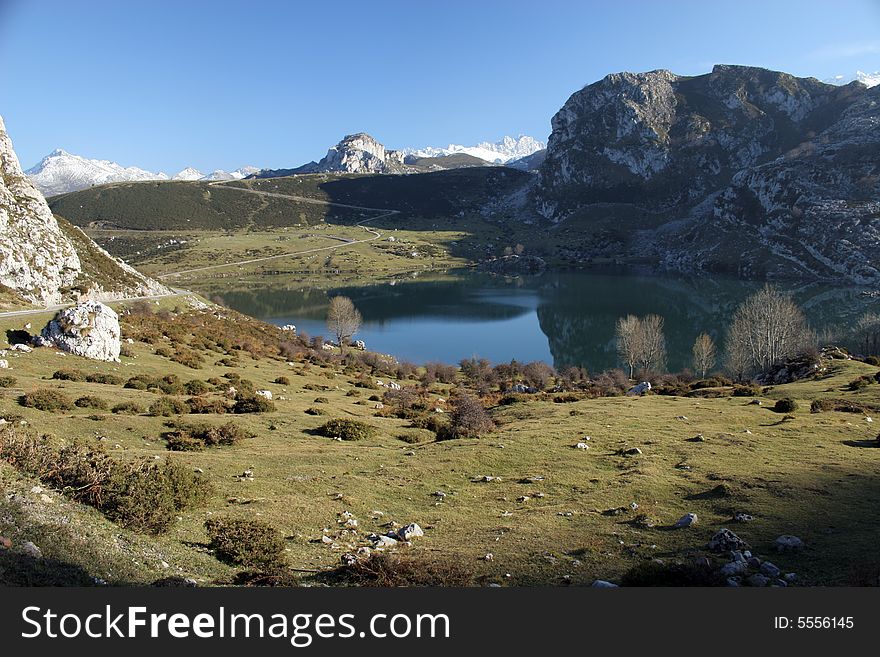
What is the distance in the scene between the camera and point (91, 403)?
85.6 feet

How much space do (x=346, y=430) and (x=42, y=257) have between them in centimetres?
6209

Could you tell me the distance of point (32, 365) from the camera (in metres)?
33.9

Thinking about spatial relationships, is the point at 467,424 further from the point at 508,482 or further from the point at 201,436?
the point at 201,436

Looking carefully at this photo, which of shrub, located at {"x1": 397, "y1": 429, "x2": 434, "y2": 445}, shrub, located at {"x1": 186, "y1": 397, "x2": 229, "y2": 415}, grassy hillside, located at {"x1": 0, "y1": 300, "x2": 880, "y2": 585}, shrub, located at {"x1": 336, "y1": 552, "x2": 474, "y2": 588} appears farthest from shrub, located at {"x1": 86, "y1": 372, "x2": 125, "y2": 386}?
shrub, located at {"x1": 336, "y1": 552, "x2": 474, "y2": 588}

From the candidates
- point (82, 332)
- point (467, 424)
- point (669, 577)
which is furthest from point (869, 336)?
point (82, 332)

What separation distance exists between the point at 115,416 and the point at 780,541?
2710cm

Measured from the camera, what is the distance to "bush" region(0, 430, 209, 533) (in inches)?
511

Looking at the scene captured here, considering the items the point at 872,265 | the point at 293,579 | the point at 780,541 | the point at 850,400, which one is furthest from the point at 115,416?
the point at 872,265

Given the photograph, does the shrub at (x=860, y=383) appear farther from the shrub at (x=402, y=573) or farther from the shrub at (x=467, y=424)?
the shrub at (x=402, y=573)

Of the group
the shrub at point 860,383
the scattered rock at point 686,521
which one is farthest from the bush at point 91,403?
the shrub at point 860,383

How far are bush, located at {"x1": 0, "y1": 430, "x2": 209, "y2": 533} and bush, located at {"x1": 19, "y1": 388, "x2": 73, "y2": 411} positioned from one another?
1010 centimetres

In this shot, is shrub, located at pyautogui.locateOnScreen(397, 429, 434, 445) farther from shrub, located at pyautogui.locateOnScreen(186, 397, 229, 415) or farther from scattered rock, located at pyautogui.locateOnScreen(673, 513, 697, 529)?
scattered rock, located at pyautogui.locateOnScreen(673, 513, 697, 529)

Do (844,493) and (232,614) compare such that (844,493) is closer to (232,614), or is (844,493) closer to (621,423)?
(621,423)

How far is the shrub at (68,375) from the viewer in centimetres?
3253
